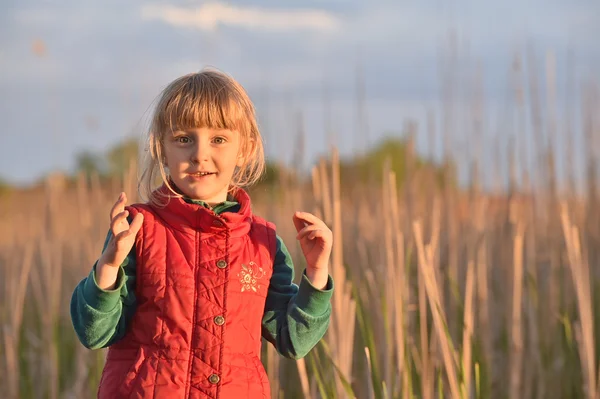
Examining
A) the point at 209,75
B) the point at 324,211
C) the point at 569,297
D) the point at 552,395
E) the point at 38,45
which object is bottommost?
the point at 552,395

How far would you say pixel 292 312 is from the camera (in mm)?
1274

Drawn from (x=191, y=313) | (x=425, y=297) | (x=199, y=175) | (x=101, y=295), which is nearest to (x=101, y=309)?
(x=101, y=295)

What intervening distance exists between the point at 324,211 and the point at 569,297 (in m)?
1.25

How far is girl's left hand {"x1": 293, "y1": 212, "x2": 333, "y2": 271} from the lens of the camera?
4.03 ft

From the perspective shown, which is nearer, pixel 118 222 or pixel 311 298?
pixel 118 222

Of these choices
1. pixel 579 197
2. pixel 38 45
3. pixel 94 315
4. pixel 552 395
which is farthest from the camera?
pixel 579 197

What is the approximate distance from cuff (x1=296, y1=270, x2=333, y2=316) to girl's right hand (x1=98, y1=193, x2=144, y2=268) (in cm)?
27

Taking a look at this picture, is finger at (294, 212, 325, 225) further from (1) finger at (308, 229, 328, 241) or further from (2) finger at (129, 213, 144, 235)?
(2) finger at (129, 213, 144, 235)

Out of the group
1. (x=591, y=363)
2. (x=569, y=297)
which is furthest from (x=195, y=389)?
(x=569, y=297)

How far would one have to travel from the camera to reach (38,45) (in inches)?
115

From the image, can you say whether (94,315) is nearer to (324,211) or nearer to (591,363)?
(324,211)

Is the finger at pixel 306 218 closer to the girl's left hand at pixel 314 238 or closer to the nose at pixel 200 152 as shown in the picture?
the girl's left hand at pixel 314 238

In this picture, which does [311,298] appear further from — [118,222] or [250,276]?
[118,222]

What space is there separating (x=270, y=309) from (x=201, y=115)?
325 millimetres
